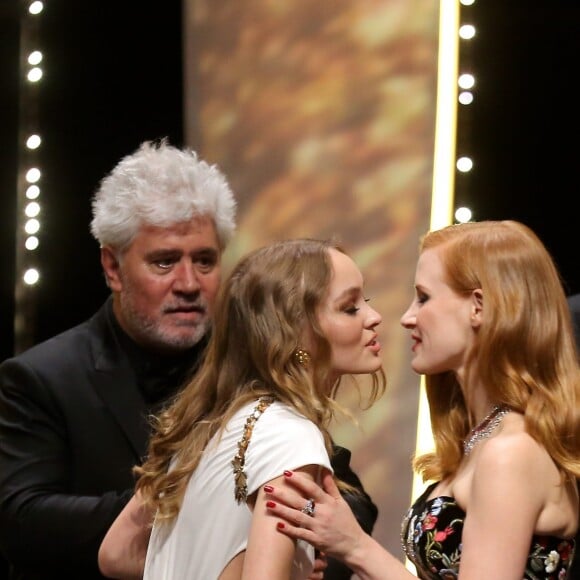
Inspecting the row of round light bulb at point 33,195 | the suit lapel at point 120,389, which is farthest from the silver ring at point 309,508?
the row of round light bulb at point 33,195

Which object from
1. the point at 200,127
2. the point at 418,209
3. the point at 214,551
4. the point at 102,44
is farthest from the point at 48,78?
the point at 214,551

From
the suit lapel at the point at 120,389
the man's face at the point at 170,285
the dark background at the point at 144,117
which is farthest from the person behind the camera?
the dark background at the point at 144,117

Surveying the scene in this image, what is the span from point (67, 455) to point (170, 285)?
466mm

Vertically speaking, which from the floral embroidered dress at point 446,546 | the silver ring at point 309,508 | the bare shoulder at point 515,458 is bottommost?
the floral embroidered dress at point 446,546

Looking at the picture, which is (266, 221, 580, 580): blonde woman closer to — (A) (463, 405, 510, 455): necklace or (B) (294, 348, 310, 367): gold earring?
(A) (463, 405, 510, 455): necklace

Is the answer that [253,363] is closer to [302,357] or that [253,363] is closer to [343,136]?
[302,357]

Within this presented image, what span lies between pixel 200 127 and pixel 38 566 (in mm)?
1676

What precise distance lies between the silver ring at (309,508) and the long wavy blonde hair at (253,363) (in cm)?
16

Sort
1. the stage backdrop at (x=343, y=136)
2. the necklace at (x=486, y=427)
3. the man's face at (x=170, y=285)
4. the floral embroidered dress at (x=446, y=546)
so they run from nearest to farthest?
1. the floral embroidered dress at (x=446, y=546)
2. the necklace at (x=486, y=427)
3. the man's face at (x=170, y=285)
4. the stage backdrop at (x=343, y=136)

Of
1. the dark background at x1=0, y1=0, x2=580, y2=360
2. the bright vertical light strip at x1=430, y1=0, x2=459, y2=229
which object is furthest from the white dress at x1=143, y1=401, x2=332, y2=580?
the bright vertical light strip at x1=430, y1=0, x2=459, y2=229

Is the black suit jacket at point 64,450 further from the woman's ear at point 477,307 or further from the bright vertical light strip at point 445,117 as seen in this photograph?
the bright vertical light strip at point 445,117

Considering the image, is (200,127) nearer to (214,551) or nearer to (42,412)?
(42,412)

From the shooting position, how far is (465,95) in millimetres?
3693

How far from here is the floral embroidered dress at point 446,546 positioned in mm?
2291
